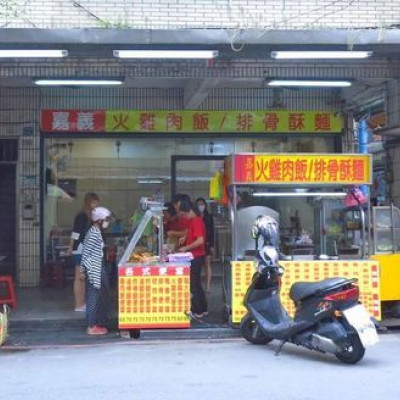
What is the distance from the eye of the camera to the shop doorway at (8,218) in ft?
41.0

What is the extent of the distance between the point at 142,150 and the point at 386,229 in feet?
18.2

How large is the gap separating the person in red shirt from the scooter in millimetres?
1601

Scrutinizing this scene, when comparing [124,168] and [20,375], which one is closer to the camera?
[20,375]

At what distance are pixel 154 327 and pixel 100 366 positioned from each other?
5.07ft

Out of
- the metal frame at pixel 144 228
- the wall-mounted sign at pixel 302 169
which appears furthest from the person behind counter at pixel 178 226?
the wall-mounted sign at pixel 302 169

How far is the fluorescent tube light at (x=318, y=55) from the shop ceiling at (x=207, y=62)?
3.9 inches

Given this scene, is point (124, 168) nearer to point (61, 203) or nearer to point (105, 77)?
point (61, 203)

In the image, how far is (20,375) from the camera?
653cm

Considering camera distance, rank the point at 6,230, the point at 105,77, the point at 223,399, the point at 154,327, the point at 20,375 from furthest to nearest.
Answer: the point at 6,230 < the point at 105,77 < the point at 154,327 < the point at 20,375 < the point at 223,399

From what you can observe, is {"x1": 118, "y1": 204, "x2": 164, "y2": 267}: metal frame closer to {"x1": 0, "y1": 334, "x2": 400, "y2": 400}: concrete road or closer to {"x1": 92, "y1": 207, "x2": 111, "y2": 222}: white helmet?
{"x1": 92, "y1": 207, "x2": 111, "y2": 222}: white helmet

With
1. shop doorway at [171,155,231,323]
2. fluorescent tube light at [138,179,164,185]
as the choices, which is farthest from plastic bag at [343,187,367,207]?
fluorescent tube light at [138,179,164,185]

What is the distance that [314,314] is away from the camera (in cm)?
695

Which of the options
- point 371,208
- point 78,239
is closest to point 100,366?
point 78,239

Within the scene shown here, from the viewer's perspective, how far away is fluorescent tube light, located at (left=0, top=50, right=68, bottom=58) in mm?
8195
